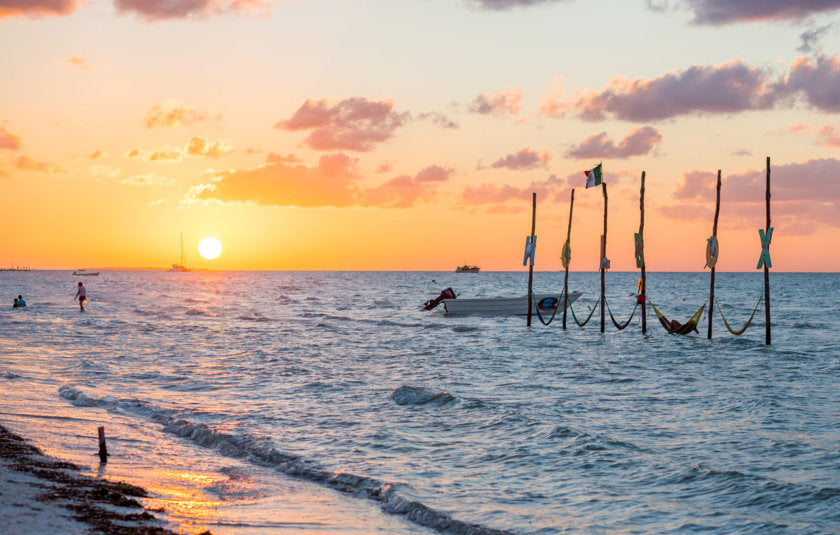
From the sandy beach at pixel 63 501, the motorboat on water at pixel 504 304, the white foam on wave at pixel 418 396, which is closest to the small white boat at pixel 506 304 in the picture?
the motorboat on water at pixel 504 304

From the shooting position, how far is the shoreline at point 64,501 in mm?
7195

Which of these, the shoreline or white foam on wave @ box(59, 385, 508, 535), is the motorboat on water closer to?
white foam on wave @ box(59, 385, 508, 535)

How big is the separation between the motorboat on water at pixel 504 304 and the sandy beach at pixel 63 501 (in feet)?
129

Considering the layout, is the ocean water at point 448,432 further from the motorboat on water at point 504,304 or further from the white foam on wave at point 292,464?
the motorboat on water at point 504,304

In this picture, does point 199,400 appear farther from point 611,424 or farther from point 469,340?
point 469,340

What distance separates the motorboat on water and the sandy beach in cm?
3936

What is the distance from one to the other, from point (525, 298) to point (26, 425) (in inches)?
1566

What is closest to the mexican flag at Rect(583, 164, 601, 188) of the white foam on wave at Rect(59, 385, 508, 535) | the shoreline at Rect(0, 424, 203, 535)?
the white foam on wave at Rect(59, 385, 508, 535)

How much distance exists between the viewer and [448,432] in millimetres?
14312

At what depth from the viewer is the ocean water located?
944 cm

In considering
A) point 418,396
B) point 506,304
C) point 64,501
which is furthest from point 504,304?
point 64,501

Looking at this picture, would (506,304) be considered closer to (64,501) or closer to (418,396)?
(418,396)

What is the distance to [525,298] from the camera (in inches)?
1975

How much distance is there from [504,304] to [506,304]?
0.13m
